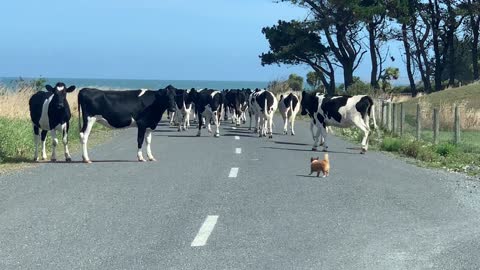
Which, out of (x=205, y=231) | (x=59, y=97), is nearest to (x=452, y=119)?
(x=59, y=97)

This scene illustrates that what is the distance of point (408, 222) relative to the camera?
1102 cm

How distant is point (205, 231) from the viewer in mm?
10000

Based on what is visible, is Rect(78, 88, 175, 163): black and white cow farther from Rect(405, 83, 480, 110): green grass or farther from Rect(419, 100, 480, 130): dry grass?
Rect(405, 83, 480, 110): green grass

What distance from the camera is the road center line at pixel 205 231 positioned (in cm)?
927

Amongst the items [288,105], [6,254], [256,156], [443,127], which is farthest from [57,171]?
[443,127]

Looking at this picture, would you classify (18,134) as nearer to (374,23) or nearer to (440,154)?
(440,154)

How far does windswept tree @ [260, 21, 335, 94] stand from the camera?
73.8m

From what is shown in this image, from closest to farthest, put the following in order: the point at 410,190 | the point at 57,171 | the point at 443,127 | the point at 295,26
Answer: the point at 410,190
the point at 57,171
the point at 443,127
the point at 295,26

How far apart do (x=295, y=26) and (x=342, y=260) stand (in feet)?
220

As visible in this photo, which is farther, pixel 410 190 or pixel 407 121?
pixel 407 121

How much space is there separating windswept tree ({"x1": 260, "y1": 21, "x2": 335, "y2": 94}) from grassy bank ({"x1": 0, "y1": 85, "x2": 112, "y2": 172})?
1632 inches

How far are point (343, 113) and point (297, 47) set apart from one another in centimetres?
4871

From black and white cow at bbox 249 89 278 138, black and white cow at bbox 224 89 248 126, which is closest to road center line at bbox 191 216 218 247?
black and white cow at bbox 249 89 278 138

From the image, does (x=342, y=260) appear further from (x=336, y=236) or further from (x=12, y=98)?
(x=12, y=98)
